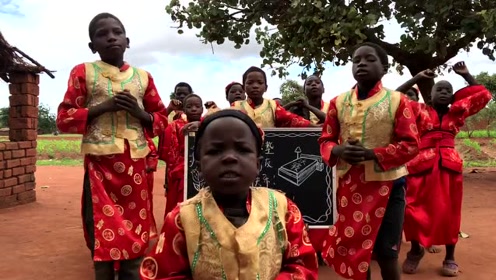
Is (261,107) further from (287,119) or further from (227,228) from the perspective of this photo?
(227,228)

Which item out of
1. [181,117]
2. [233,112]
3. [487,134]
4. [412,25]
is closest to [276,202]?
[233,112]

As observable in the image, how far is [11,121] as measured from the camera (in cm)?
839

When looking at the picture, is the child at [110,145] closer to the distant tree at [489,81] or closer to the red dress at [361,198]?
the red dress at [361,198]

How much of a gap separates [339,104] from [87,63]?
1.69 m

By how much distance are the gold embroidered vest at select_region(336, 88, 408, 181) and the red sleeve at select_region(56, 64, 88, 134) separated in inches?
67.9

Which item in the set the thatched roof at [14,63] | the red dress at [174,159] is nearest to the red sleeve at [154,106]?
the red dress at [174,159]

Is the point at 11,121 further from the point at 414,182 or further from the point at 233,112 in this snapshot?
the point at 233,112

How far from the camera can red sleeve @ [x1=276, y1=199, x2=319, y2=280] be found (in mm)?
1860

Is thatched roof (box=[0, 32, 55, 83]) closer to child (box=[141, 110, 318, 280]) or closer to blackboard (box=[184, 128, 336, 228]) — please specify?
blackboard (box=[184, 128, 336, 228])

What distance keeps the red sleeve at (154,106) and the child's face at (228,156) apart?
67.9 inches

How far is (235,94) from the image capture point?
18.2 feet

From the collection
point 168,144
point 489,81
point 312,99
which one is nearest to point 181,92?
point 168,144

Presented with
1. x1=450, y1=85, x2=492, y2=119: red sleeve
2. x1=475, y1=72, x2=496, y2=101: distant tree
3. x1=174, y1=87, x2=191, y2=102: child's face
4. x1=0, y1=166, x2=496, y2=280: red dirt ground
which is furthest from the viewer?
x1=475, y1=72, x2=496, y2=101: distant tree

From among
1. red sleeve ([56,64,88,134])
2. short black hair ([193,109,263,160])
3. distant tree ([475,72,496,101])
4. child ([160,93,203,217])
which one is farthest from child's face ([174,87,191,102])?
distant tree ([475,72,496,101])
